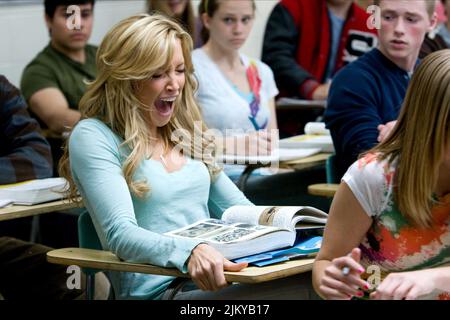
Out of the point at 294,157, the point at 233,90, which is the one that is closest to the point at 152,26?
the point at 294,157

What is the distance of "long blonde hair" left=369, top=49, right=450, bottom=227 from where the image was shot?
2.21 metres

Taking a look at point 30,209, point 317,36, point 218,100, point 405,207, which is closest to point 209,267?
point 405,207

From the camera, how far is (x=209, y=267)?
2.55 metres

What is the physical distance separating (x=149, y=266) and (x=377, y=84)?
1.42 m

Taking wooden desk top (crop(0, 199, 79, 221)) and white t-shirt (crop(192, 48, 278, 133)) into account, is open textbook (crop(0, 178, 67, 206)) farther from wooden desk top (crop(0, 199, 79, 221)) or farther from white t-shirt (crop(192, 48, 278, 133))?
white t-shirt (crop(192, 48, 278, 133))

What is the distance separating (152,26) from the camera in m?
2.98

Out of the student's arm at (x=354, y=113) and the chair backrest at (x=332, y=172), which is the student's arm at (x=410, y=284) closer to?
the student's arm at (x=354, y=113)

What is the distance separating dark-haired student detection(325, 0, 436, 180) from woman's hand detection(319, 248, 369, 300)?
1.53m

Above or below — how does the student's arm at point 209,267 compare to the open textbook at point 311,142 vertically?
above

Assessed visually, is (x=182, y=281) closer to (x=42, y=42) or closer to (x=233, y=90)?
(x=233, y=90)

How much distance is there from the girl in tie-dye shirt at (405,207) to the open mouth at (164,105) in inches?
32.9

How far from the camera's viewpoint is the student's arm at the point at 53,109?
454 cm

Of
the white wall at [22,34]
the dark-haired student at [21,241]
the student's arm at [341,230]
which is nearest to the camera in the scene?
the student's arm at [341,230]

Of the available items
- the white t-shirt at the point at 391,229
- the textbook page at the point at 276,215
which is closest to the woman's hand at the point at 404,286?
the white t-shirt at the point at 391,229
